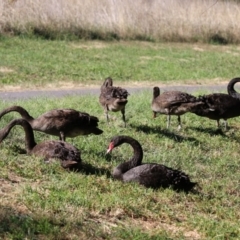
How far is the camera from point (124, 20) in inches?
1013

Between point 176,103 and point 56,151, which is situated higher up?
point 176,103

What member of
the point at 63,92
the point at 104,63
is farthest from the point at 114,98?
the point at 104,63

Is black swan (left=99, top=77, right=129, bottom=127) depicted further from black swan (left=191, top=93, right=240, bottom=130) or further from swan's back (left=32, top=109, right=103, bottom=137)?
swan's back (left=32, top=109, right=103, bottom=137)

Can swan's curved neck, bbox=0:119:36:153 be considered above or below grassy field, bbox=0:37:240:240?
above

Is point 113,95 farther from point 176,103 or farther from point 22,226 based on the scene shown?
point 22,226

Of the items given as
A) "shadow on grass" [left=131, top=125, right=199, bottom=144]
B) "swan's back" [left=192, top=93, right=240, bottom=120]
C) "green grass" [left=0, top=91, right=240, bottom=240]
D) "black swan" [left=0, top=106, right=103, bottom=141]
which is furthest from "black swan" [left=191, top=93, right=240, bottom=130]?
"black swan" [left=0, top=106, right=103, bottom=141]

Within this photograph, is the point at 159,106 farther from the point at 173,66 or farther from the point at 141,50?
the point at 141,50

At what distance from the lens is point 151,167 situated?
790 cm

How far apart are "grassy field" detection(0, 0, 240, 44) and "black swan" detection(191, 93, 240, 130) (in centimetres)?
1122

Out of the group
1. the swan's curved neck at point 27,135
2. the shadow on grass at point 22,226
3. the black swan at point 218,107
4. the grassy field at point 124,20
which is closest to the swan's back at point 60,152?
the swan's curved neck at point 27,135

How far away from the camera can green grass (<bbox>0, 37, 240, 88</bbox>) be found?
18.0 m

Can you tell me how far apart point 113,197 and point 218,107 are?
5171 millimetres

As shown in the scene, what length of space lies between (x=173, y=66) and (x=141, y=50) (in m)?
2.99

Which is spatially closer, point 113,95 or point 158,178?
point 158,178
